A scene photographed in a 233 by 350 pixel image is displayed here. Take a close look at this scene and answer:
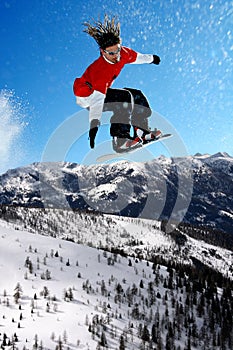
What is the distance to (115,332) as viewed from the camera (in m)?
25.0

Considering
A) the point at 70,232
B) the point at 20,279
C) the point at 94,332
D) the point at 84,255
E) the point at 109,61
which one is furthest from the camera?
the point at 70,232

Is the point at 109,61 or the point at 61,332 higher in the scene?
the point at 109,61

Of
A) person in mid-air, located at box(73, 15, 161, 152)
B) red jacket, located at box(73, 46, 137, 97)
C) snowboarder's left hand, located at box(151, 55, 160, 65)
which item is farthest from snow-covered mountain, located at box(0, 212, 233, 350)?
snowboarder's left hand, located at box(151, 55, 160, 65)

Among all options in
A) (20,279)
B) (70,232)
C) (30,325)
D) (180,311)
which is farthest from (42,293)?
(70,232)

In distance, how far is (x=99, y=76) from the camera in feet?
25.0

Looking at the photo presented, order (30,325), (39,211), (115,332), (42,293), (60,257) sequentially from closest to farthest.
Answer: (30,325) → (115,332) → (42,293) → (60,257) → (39,211)

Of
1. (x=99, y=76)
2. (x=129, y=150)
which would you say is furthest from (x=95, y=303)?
(x=99, y=76)

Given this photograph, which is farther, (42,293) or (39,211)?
(39,211)

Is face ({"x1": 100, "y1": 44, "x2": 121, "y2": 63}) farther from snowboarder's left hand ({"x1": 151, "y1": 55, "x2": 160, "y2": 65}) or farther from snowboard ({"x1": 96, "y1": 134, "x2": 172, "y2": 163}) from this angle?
snowboard ({"x1": 96, "y1": 134, "x2": 172, "y2": 163})

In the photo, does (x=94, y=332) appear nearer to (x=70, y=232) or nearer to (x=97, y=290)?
(x=97, y=290)

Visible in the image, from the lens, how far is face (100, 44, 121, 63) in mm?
7072

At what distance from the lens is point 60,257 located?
4103 cm

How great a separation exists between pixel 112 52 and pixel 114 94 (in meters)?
1.57

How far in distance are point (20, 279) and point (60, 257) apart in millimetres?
11017
